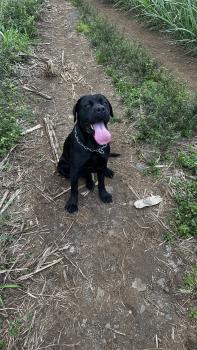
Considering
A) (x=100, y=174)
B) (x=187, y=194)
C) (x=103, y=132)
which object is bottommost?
(x=187, y=194)

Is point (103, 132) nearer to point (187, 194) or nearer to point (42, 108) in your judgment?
point (187, 194)

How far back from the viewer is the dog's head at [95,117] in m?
2.85

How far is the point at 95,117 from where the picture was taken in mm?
2844

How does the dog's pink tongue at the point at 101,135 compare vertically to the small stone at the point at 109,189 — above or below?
above

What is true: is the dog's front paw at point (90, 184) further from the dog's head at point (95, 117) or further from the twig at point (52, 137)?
the dog's head at point (95, 117)

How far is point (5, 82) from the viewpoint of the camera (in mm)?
4906

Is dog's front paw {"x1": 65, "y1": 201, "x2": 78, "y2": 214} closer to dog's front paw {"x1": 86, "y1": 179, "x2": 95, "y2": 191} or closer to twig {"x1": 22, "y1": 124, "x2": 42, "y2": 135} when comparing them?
dog's front paw {"x1": 86, "y1": 179, "x2": 95, "y2": 191}

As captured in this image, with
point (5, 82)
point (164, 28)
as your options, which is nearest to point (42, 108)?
point (5, 82)

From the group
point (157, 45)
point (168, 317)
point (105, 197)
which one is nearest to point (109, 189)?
point (105, 197)

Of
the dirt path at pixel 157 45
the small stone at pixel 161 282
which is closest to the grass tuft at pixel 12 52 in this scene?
the dirt path at pixel 157 45

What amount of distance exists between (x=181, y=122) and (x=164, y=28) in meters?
3.05

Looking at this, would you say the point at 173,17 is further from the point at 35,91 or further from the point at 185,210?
the point at 185,210

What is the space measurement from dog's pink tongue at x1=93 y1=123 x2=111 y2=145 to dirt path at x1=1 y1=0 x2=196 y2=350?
0.80m

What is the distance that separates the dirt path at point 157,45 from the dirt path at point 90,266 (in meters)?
2.05
